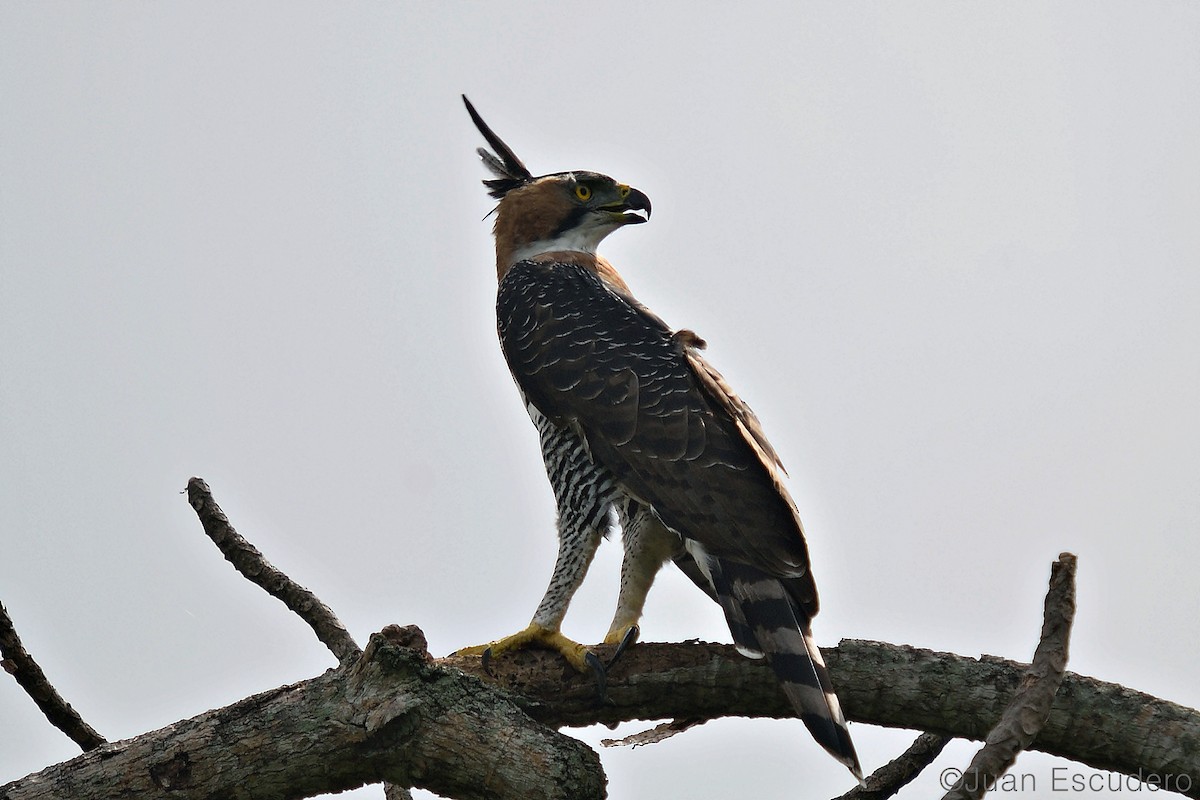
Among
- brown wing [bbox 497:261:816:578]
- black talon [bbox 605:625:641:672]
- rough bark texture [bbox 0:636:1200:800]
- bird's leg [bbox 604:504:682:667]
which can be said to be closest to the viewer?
rough bark texture [bbox 0:636:1200:800]

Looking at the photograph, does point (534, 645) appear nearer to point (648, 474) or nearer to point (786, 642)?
point (648, 474)

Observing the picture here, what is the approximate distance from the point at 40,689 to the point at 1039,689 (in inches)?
147

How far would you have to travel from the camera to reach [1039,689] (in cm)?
355

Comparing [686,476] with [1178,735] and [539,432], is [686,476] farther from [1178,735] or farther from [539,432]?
[1178,735]

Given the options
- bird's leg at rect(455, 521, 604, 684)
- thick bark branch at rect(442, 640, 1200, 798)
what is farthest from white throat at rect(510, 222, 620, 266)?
thick bark branch at rect(442, 640, 1200, 798)

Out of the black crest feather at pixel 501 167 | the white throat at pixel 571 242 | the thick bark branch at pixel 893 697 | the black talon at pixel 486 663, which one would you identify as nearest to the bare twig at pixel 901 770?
the thick bark branch at pixel 893 697

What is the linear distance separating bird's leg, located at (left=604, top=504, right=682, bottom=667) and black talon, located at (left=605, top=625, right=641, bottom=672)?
629mm

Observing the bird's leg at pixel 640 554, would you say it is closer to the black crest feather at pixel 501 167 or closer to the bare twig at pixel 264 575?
the bare twig at pixel 264 575

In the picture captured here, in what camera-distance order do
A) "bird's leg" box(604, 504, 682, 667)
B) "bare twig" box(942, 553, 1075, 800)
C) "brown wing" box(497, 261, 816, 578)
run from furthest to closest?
1. "bird's leg" box(604, 504, 682, 667)
2. "brown wing" box(497, 261, 816, 578)
3. "bare twig" box(942, 553, 1075, 800)

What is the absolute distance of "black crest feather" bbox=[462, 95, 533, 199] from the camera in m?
7.77

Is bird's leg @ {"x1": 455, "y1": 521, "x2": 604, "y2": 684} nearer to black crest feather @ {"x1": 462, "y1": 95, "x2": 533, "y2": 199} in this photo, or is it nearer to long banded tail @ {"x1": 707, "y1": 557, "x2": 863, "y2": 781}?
long banded tail @ {"x1": 707, "y1": 557, "x2": 863, "y2": 781}

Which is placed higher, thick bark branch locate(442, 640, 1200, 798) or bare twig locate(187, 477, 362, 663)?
bare twig locate(187, 477, 362, 663)

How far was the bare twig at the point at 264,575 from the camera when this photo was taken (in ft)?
16.3

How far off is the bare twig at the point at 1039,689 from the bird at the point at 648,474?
976mm
